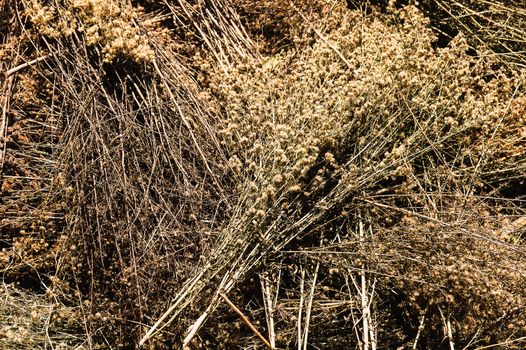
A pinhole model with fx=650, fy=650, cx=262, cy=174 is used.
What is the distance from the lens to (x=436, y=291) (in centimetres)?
221

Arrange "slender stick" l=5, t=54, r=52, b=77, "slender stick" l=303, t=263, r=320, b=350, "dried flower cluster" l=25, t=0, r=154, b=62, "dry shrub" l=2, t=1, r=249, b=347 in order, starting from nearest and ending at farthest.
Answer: "slender stick" l=303, t=263, r=320, b=350 < "dry shrub" l=2, t=1, r=249, b=347 < "dried flower cluster" l=25, t=0, r=154, b=62 < "slender stick" l=5, t=54, r=52, b=77

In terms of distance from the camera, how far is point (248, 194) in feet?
7.32

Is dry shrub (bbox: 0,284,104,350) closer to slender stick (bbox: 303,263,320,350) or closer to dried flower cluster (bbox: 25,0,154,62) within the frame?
slender stick (bbox: 303,263,320,350)

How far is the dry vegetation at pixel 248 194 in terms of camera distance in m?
2.20

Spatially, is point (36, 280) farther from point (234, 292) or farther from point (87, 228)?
point (234, 292)

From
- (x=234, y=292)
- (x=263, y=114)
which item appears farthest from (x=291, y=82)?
(x=234, y=292)

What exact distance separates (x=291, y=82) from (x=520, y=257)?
3.53 ft

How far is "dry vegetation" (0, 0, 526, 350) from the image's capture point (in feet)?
7.23

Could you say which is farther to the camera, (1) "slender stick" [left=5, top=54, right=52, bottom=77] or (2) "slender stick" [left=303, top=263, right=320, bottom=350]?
(1) "slender stick" [left=5, top=54, right=52, bottom=77]

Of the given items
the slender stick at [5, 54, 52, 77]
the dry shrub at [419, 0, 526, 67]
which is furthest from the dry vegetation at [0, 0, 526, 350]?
the dry shrub at [419, 0, 526, 67]

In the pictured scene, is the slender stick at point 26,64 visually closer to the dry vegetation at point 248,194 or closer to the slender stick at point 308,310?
the dry vegetation at point 248,194

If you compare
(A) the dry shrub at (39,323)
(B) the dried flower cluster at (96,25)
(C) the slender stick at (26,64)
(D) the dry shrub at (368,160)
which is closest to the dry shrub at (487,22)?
(D) the dry shrub at (368,160)

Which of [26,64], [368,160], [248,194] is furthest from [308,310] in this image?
[26,64]

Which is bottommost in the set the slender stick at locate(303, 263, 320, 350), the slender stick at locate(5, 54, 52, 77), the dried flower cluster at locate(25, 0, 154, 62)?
the slender stick at locate(303, 263, 320, 350)
